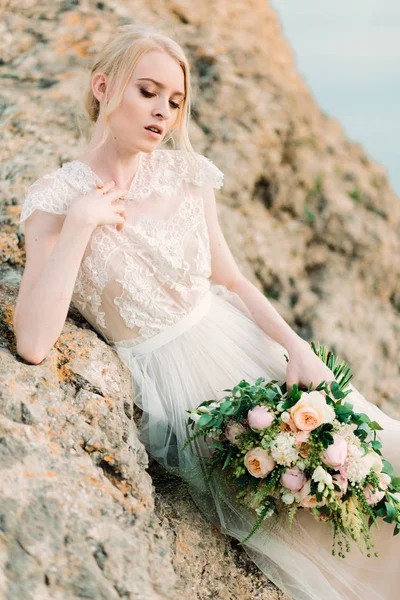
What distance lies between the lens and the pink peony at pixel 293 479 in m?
2.58

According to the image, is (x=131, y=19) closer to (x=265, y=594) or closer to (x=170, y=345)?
(x=170, y=345)

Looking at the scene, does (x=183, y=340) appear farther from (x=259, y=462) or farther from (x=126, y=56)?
(x=126, y=56)

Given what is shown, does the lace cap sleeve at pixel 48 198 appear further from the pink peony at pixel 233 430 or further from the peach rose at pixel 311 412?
the peach rose at pixel 311 412

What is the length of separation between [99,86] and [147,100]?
0.98ft

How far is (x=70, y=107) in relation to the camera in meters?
4.72

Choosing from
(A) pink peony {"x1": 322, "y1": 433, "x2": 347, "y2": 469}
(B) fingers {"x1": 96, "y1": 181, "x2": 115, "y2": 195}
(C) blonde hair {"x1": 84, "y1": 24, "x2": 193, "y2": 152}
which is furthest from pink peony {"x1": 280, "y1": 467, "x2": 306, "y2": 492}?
(C) blonde hair {"x1": 84, "y1": 24, "x2": 193, "y2": 152}

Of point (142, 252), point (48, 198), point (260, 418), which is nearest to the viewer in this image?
point (260, 418)

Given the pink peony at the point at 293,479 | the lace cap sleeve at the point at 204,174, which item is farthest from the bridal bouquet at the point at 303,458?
the lace cap sleeve at the point at 204,174

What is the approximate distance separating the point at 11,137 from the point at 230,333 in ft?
7.21

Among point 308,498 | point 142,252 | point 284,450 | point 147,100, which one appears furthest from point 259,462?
point 147,100

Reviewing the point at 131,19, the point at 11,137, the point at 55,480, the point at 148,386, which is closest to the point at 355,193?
the point at 131,19

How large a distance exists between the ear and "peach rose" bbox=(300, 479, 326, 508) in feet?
6.52

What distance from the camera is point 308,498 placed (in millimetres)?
2572

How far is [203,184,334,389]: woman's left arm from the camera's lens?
3.01m
